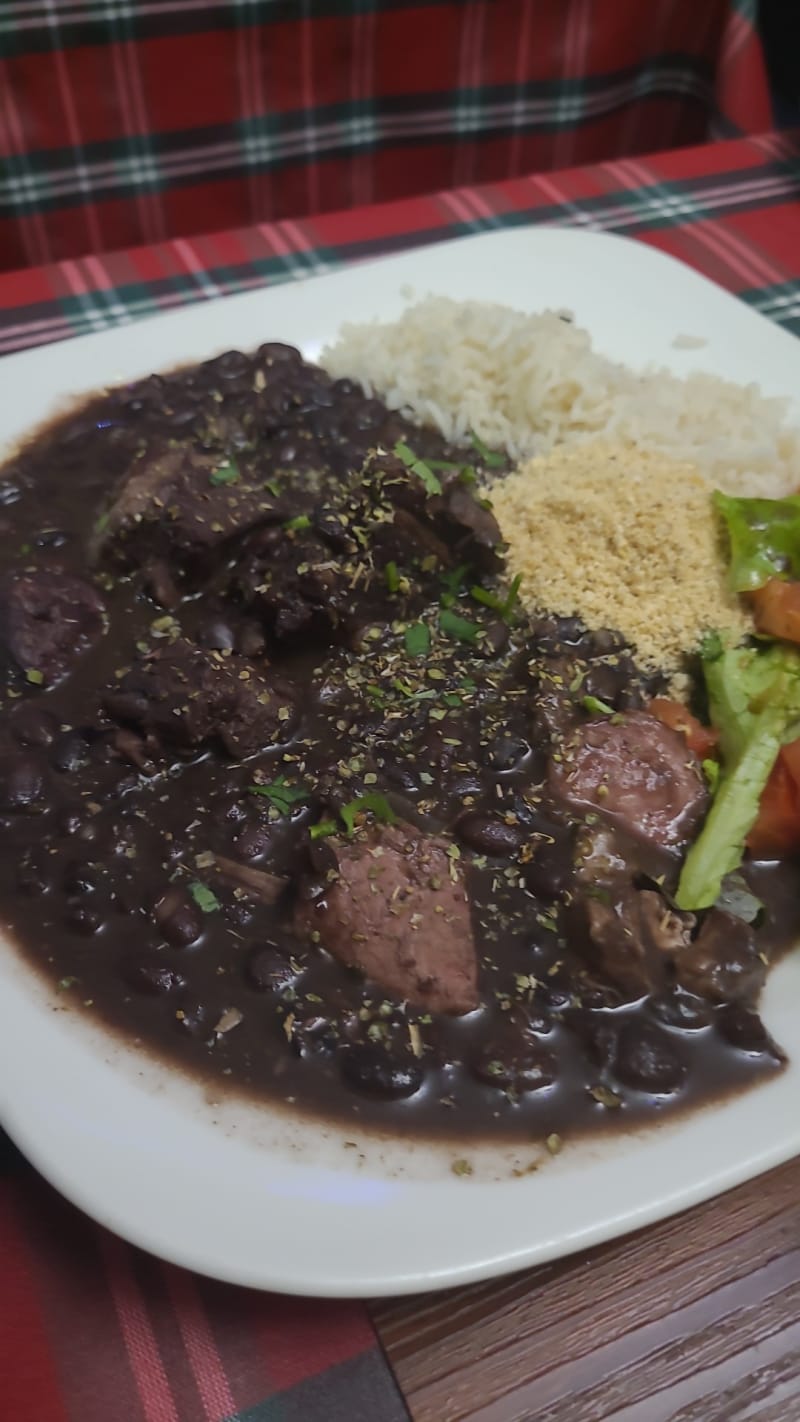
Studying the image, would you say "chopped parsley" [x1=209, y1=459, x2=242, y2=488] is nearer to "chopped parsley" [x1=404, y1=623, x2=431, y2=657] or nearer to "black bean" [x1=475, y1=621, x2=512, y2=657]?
"chopped parsley" [x1=404, y1=623, x2=431, y2=657]

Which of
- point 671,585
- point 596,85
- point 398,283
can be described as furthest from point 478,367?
point 596,85

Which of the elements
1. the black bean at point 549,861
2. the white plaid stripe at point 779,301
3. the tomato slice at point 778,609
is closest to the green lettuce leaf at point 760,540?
the tomato slice at point 778,609

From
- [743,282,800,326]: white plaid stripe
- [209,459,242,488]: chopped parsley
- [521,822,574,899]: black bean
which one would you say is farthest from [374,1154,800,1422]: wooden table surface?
[743,282,800,326]: white plaid stripe

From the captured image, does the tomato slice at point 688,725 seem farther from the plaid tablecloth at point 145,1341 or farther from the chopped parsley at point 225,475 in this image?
the plaid tablecloth at point 145,1341

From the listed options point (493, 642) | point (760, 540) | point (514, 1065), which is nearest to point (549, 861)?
point (514, 1065)

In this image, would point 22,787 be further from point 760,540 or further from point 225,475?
point 760,540

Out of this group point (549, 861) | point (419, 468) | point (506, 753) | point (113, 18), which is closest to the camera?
point (549, 861)
